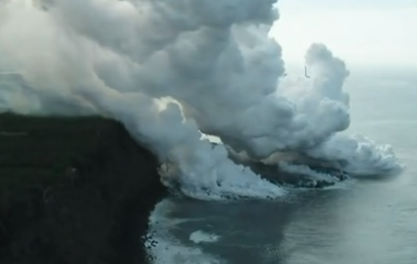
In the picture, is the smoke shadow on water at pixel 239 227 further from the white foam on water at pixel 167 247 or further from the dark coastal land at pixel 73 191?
the dark coastal land at pixel 73 191

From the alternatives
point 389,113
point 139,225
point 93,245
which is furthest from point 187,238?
point 389,113

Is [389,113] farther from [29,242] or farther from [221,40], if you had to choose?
[29,242]

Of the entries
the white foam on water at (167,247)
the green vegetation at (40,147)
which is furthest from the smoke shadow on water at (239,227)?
the green vegetation at (40,147)

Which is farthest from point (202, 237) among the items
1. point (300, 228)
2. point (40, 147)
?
point (40, 147)

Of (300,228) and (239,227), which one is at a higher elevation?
(300,228)

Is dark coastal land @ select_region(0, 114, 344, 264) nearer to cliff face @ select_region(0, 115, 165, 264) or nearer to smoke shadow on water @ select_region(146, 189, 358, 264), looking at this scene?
cliff face @ select_region(0, 115, 165, 264)

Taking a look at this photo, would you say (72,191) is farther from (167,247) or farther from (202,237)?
(202,237)
